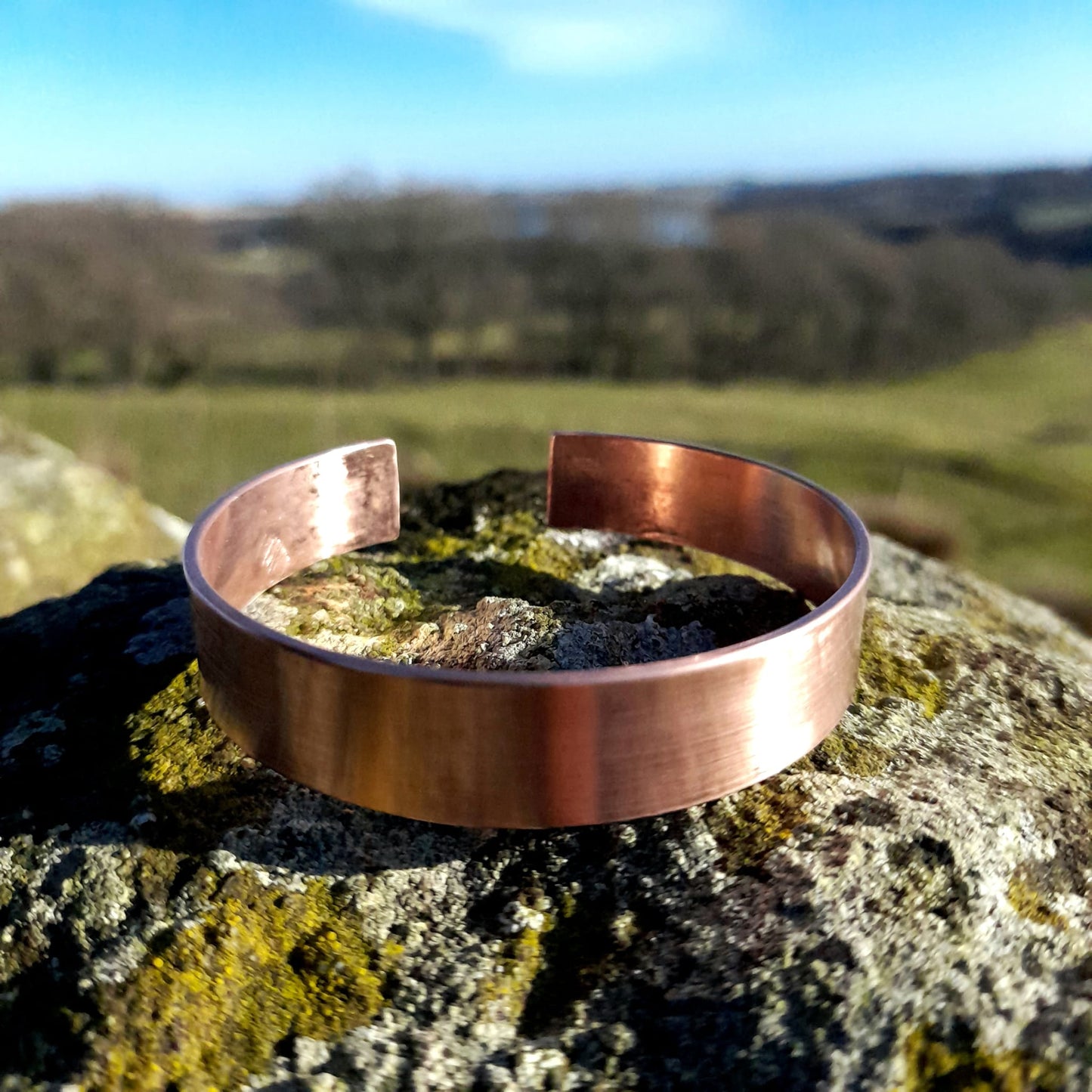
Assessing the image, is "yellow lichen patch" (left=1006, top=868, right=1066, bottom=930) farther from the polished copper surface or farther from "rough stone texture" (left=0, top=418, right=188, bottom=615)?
"rough stone texture" (left=0, top=418, right=188, bottom=615)

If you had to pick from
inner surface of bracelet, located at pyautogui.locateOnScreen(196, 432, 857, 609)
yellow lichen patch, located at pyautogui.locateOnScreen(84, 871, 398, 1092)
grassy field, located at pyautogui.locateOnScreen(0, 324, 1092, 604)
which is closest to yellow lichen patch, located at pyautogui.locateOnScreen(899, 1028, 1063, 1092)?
yellow lichen patch, located at pyautogui.locateOnScreen(84, 871, 398, 1092)

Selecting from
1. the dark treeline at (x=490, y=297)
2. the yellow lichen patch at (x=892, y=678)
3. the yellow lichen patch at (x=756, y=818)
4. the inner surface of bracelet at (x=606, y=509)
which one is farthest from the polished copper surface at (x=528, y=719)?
the dark treeline at (x=490, y=297)

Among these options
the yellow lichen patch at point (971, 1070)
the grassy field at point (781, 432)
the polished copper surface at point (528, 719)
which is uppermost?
the polished copper surface at point (528, 719)

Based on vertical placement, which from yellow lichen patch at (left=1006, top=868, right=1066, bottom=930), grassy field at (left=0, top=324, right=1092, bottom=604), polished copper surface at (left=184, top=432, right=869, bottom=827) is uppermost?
polished copper surface at (left=184, top=432, right=869, bottom=827)

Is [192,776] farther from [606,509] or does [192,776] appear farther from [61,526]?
[61,526]

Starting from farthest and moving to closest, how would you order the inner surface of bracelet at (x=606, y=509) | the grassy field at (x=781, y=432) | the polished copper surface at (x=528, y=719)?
the grassy field at (x=781, y=432)
the inner surface of bracelet at (x=606, y=509)
the polished copper surface at (x=528, y=719)

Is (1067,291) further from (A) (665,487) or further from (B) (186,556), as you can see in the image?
(B) (186,556)

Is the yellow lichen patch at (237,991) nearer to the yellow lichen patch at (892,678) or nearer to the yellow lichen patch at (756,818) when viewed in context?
the yellow lichen patch at (756,818)
